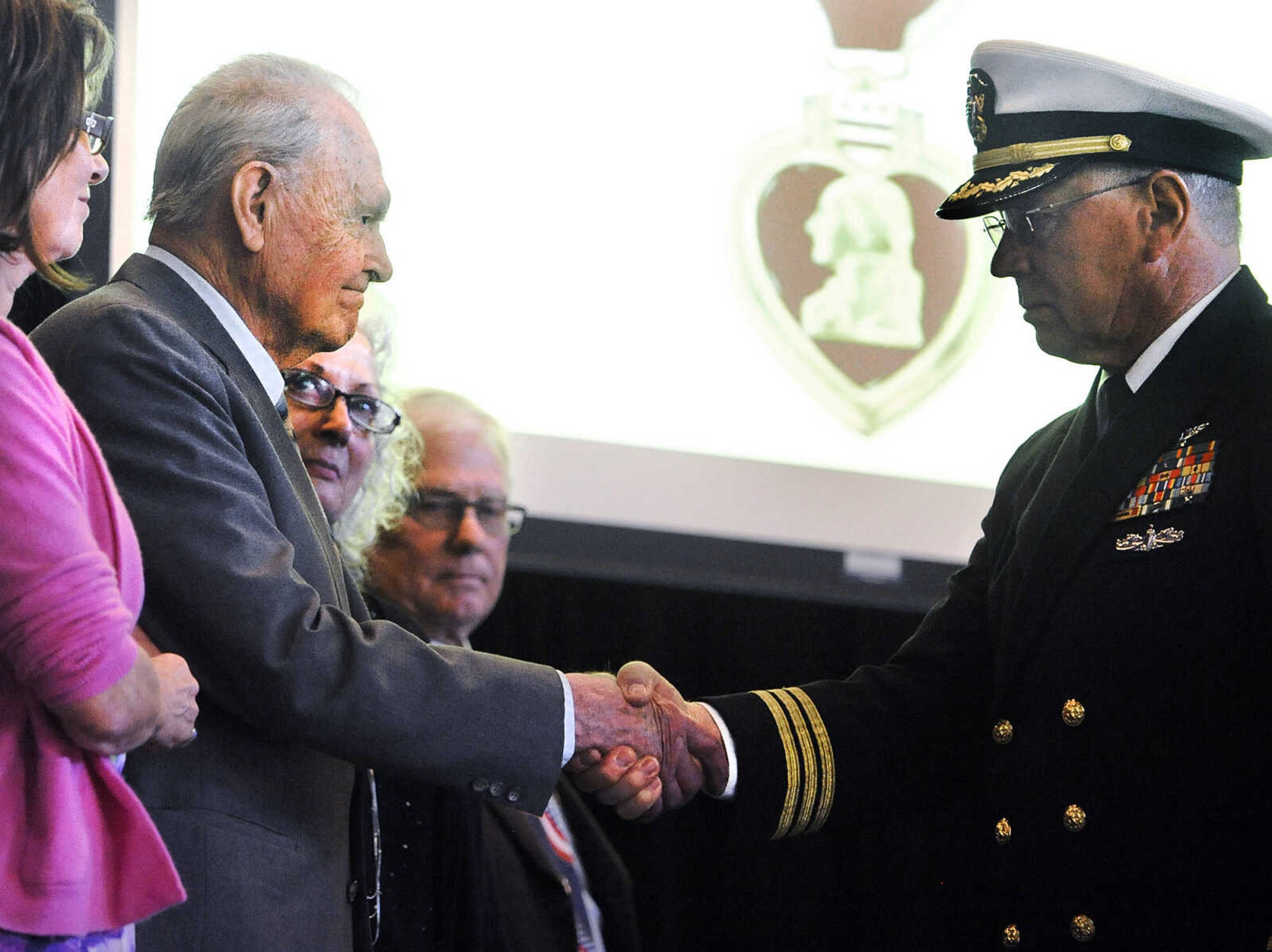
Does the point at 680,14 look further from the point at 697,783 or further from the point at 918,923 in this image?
the point at 918,923

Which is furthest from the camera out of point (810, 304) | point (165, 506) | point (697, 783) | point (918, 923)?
point (918, 923)

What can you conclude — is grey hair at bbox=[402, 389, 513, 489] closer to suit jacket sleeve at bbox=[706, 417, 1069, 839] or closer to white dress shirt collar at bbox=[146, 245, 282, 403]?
suit jacket sleeve at bbox=[706, 417, 1069, 839]

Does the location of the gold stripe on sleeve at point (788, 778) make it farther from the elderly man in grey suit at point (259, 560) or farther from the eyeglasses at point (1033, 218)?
the eyeglasses at point (1033, 218)

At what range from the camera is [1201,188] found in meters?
2.28

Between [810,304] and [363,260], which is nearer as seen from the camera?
[363,260]

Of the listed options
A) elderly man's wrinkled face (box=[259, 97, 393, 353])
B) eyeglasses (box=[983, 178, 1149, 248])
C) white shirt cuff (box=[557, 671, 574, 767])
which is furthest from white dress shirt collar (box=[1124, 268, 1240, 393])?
elderly man's wrinkled face (box=[259, 97, 393, 353])

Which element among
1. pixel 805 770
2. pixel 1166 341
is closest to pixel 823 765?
pixel 805 770

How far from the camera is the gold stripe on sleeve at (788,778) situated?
248 cm

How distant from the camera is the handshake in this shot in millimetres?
2223

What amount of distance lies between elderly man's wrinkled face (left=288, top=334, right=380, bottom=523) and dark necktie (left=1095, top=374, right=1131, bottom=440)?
4.77ft

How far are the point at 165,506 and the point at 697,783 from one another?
1.05 m

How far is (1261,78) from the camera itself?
4.16m

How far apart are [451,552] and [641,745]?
1.20 meters

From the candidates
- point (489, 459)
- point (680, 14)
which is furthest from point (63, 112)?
point (680, 14)
